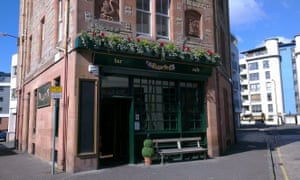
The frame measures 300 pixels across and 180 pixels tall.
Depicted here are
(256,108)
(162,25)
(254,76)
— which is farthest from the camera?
(254,76)

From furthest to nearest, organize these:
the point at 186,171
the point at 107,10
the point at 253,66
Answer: the point at 253,66
the point at 107,10
the point at 186,171

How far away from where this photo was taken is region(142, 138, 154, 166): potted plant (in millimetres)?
10484

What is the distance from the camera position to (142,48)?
1082cm

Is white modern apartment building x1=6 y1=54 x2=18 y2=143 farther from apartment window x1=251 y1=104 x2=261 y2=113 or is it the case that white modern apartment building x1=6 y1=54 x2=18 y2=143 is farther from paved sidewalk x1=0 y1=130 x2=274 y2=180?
apartment window x1=251 y1=104 x2=261 y2=113

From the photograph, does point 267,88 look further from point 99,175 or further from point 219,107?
point 99,175

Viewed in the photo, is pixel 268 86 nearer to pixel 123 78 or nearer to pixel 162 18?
pixel 162 18

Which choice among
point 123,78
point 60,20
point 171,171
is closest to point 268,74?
point 123,78

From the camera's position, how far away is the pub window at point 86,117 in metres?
9.53

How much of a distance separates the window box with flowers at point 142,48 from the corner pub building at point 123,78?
35 millimetres

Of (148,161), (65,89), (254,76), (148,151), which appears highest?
(254,76)

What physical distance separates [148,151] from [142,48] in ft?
12.6

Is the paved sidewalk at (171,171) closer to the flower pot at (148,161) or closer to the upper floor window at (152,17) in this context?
the flower pot at (148,161)

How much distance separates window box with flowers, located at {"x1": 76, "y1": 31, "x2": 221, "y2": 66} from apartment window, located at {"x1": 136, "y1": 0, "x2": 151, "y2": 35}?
856 mm

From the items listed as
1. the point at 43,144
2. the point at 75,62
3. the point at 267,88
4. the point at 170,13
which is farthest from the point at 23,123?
the point at 267,88
